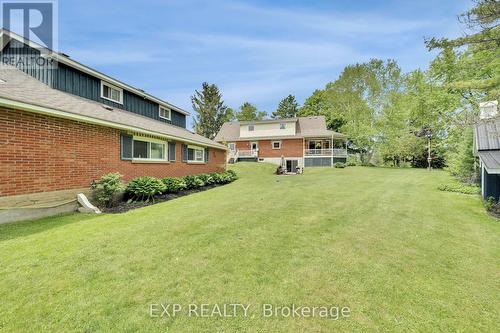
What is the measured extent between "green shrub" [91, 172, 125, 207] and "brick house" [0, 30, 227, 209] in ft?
1.30

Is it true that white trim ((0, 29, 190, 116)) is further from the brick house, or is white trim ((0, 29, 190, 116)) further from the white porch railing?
the white porch railing

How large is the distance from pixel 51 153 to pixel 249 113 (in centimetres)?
5312

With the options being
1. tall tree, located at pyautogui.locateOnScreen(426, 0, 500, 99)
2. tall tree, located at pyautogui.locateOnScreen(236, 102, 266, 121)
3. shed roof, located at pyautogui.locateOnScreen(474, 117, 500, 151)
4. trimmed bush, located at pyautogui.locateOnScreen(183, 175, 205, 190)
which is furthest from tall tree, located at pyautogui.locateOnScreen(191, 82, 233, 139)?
tall tree, located at pyautogui.locateOnScreen(426, 0, 500, 99)

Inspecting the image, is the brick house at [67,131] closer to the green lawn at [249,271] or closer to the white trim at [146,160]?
the white trim at [146,160]

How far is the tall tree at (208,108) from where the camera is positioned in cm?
4916

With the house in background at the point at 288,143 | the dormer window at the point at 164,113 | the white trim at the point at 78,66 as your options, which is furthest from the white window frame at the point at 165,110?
the house in background at the point at 288,143

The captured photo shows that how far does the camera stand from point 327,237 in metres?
5.48

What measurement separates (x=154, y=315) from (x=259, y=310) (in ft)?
4.01

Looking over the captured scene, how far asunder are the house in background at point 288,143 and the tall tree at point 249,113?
24195mm

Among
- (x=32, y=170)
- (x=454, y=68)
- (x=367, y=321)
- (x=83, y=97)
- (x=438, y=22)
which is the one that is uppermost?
(x=454, y=68)

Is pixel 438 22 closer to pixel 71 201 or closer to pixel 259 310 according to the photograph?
pixel 259 310

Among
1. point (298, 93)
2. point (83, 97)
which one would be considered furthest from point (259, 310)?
point (298, 93)

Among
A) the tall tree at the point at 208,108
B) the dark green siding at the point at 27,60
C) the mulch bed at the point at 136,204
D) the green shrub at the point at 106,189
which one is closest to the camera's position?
the mulch bed at the point at 136,204

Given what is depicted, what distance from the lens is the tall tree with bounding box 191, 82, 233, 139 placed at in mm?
49156
